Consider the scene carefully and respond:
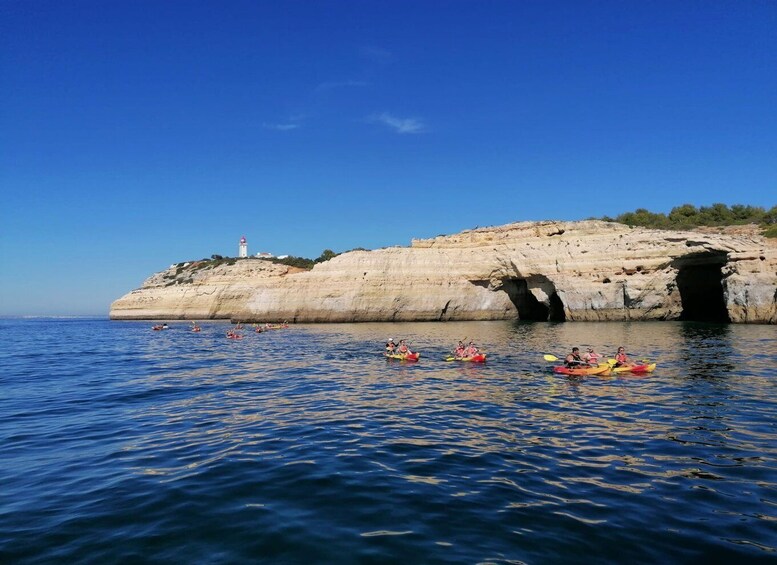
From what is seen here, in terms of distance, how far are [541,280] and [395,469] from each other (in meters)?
47.8

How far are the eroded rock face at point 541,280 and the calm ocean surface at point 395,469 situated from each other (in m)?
28.0

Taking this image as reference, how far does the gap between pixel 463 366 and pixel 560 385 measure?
19.6ft

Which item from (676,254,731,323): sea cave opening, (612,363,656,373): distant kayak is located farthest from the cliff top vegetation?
(612,363,656,373): distant kayak

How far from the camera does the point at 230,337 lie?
141 feet

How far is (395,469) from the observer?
367 inches

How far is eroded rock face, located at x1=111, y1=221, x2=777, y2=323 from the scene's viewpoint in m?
43.8

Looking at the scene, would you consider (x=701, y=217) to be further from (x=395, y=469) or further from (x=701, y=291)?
(x=395, y=469)

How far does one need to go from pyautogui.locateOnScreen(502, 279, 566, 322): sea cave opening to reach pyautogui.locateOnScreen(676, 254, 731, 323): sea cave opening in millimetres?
11871

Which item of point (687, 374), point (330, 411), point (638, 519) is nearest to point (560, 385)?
point (687, 374)

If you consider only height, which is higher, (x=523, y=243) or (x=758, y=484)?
(x=523, y=243)

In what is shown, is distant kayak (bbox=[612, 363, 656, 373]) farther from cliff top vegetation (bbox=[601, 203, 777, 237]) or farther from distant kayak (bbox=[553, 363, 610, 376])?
cliff top vegetation (bbox=[601, 203, 777, 237])

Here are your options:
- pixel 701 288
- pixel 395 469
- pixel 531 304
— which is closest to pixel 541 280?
pixel 531 304

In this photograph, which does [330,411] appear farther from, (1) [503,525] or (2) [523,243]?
(2) [523,243]

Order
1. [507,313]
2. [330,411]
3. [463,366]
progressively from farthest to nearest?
[507,313] < [463,366] < [330,411]
